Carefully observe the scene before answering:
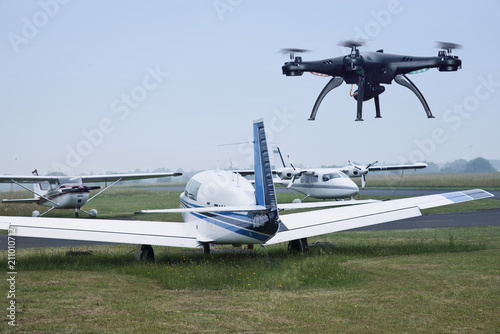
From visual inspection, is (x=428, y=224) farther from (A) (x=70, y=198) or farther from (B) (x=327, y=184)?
(A) (x=70, y=198)

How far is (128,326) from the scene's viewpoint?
7.30 m

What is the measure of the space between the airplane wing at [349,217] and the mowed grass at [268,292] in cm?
77

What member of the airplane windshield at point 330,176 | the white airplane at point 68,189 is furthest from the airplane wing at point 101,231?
the airplane windshield at point 330,176

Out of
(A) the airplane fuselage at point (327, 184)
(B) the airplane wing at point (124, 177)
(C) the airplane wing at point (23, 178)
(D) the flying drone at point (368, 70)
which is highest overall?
(D) the flying drone at point (368, 70)

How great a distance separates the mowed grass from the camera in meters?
7.38

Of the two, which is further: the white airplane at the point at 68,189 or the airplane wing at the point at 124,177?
the airplane wing at the point at 124,177

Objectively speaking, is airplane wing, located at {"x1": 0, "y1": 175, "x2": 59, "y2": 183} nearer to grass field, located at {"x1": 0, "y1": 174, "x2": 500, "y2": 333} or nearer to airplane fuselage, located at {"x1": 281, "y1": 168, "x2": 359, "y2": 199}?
grass field, located at {"x1": 0, "y1": 174, "x2": 500, "y2": 333}

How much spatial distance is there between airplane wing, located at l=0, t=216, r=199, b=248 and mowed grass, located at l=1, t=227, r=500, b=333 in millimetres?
625

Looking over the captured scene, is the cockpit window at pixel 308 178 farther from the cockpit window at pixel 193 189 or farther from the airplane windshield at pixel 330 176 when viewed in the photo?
the cockpit window at pixel 193 189

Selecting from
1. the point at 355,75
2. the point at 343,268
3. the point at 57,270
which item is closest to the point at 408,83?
the point at 355,75

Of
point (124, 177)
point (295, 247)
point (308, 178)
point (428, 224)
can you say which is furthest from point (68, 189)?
point (295, 247)

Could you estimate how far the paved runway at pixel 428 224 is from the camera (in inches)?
773

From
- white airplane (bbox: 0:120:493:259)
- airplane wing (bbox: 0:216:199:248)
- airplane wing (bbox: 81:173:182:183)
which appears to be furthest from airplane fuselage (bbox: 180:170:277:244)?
airplane wing (bbox: 81:173:182:183)

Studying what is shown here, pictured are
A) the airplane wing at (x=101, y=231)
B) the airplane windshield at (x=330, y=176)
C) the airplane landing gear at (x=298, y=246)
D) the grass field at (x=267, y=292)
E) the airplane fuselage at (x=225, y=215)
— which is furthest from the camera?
the airplane windshield at (x=330, y=176)
